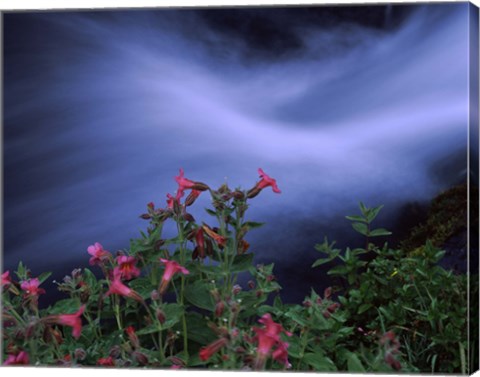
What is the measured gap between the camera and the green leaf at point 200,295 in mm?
5188

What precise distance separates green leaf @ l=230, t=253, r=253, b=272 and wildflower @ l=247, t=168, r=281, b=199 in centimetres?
31

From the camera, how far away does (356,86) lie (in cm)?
544

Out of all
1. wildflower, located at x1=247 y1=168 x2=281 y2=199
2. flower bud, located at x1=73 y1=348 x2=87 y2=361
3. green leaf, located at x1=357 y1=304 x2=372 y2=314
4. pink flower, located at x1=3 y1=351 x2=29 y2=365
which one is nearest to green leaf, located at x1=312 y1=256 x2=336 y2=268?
green leaf, located at x1=357 y1=304 x2=372 y2=314

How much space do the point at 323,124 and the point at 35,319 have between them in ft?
5.92

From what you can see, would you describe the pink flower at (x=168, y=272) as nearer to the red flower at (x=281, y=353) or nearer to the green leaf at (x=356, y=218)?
the red flower at (x=281, y=353)

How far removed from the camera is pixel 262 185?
5.25m

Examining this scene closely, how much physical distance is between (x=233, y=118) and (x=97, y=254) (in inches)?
40.6

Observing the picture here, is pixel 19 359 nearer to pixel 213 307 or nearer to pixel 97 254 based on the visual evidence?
pixel 97 254

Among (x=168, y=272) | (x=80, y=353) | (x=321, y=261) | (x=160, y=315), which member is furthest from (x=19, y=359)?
(x=321, y=261)

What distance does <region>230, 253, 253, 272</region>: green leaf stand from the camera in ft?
17.0

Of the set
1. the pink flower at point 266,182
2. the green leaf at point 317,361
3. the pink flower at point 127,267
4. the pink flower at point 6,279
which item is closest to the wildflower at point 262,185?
the pink flower at point 266,182

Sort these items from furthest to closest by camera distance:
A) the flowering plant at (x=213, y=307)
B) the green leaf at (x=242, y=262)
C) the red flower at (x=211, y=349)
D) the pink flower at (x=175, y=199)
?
1. the pink flower at (x=175, y=199)
2. the green leaf at (x=242, y=262)
3. the flowering plant at (x=213, y=307)
4. the red flower at (x=211, y=349)

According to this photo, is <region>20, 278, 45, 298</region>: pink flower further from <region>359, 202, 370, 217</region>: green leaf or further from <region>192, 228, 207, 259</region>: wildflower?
<region>359, 202, 370, 217</region>: green leaf

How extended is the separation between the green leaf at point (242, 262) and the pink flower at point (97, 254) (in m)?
0.71
